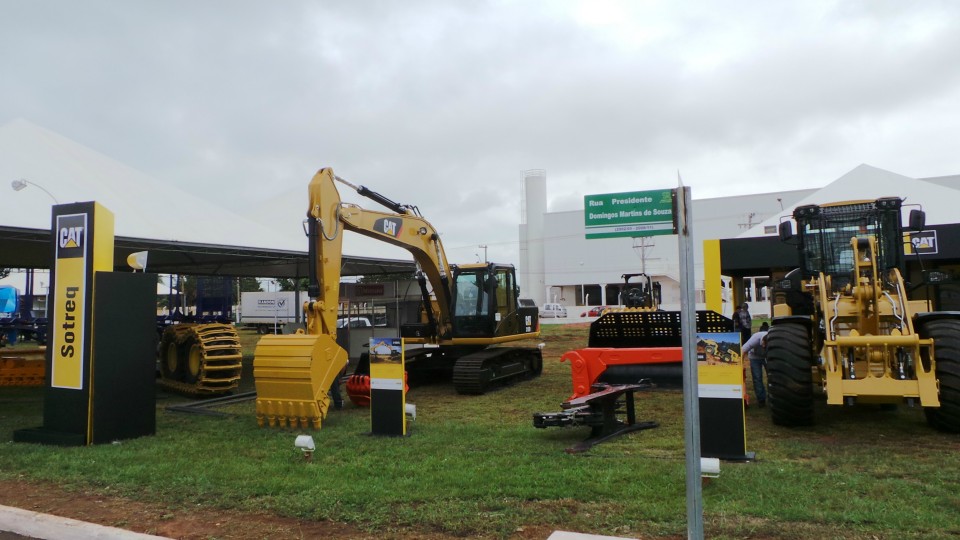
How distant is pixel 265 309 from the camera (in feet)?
148

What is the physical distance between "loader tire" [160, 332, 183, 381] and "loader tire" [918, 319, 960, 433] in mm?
13679

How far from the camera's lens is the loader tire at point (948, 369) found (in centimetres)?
728

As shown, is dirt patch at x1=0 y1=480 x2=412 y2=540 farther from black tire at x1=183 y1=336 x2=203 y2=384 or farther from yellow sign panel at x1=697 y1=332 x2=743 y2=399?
black tire at x1=183 y1=336 x2=203 y2=384

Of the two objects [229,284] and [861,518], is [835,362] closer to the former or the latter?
[861,518]

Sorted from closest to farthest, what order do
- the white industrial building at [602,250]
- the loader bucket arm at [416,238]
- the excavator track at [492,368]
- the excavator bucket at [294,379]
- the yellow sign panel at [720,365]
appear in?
the yellow sign panel at [720,365] → the excavator bucket at [294,379] → the loader bucket arm at [416,238] → the excavator track at [492,368] → the white industrial building at [602,250]

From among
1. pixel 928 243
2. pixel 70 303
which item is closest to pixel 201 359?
pixel 70 303

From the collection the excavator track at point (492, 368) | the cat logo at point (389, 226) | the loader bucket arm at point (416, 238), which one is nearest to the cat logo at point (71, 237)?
the loader bucket arm at point (416, 238)

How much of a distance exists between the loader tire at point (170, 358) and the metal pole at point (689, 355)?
44.0 feet

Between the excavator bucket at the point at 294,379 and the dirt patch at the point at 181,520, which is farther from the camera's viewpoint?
the excavator bucket at the point at 294,379

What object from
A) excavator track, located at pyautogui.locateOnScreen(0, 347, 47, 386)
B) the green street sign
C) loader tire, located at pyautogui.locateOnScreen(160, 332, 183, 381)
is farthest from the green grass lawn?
excavator track, located at pyautogui.locateOnScreen(0, 347, 47, 386)

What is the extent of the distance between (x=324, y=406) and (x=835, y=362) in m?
6.44

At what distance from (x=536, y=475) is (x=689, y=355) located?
9.86 feet

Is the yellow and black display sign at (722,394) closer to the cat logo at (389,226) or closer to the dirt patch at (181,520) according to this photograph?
the dirt patch at (181,520)

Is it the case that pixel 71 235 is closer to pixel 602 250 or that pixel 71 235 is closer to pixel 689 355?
pixel 689 355
